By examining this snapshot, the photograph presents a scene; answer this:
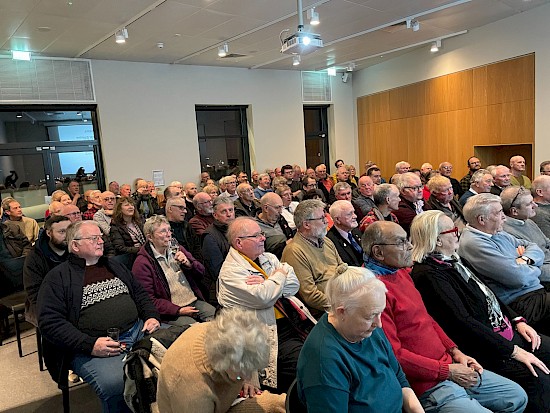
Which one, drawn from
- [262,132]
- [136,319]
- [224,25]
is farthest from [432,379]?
[262,132]

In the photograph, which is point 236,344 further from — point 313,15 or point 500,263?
point 313,15

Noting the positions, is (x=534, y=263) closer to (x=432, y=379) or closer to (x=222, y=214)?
(x=432, y=379)

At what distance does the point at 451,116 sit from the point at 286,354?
25.2 ft

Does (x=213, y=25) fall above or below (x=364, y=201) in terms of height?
above

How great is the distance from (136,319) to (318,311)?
3.80ft

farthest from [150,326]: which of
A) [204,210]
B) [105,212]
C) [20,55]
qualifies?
[20,55]

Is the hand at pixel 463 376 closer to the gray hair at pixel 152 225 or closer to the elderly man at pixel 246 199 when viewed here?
the gray hair at pixel 152 225

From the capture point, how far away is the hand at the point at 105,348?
2279mm

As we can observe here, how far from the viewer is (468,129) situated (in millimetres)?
8203

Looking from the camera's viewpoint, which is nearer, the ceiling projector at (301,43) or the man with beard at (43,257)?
the man with beard at (43,257)

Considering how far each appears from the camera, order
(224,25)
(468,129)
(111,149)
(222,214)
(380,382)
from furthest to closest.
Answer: (468,129), (111,149), (224,25), (222,214), (380,382)

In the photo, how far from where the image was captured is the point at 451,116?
8500 mm

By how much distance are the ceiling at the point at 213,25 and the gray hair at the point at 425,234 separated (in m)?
3.90

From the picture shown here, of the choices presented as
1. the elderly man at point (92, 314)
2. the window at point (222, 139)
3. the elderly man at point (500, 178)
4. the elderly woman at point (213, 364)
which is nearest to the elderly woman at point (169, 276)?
the elderly man at point (92, 314)
